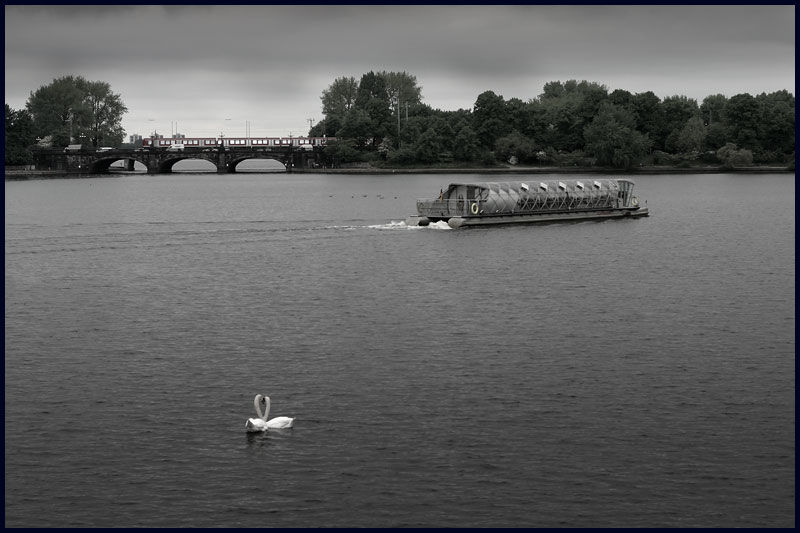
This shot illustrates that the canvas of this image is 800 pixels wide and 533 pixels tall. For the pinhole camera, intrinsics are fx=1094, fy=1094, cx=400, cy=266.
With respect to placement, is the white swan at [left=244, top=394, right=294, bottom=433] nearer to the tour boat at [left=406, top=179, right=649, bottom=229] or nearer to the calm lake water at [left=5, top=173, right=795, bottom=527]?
the calm lake water at [left=5, top=173, right=795, bottom=527]

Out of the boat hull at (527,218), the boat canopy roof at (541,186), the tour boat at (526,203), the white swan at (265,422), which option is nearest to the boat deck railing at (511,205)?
the tour boat at (526,203)

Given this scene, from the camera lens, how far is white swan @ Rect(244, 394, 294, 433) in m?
42.9

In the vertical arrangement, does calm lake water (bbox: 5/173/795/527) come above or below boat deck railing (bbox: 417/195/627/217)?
below

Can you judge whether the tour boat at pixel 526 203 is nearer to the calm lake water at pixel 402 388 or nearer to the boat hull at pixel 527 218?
the boat hull at pixel 527 218

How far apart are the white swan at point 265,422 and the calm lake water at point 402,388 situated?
0.41m

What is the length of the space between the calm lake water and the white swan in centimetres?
41

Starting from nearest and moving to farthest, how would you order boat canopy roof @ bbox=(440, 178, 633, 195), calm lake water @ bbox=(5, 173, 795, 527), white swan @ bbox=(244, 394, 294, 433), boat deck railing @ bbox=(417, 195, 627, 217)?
calm lake water @ bbox=(5, 173, 795, 527) → white swan @ bbox=(244, 394, 294, 433) → boat deck railing @ bbox=(417, 195, 627, 217) → boat canopy roof @ bbox=(440, 178, 633, 195)

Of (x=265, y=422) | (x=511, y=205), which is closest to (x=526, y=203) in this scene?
(x=511, y=205)

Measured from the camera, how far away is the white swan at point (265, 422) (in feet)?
141

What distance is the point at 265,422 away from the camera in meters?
43.2

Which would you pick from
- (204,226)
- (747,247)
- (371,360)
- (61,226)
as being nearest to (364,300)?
(371,360)

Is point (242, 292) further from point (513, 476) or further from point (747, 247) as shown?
point (747, 247)

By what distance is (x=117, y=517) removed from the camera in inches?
1406

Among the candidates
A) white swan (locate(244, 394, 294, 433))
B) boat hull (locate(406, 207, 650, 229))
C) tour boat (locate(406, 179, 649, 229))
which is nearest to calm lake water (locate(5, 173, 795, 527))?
white swan (locate(244, 394, 294, 433))
